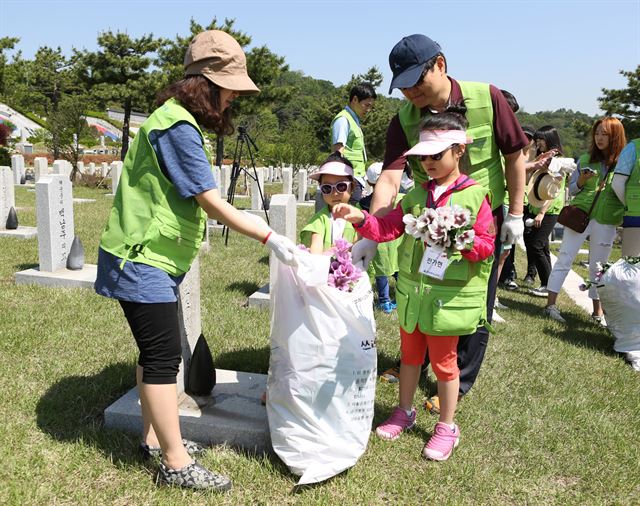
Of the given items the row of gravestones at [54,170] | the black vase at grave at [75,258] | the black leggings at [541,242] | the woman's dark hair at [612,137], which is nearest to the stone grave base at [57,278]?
the black vase at grave at [75,258]

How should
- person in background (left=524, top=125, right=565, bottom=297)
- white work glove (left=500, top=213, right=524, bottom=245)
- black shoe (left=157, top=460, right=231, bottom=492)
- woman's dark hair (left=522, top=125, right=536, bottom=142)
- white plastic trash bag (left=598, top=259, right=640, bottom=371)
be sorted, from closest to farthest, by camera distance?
1. black shoe (left=157, top=460, right=231, bottom=492)
2. white work glove (left=500, top=213, right=524, bottom=245)
3. white plastic trash bag (left=598, top=259, right=640, bottom=371)
4. woman's dark hair (left=522, top=125, right=536, bottom=142)
5. person in background (left=524, top=125, right=565, bottom=297)

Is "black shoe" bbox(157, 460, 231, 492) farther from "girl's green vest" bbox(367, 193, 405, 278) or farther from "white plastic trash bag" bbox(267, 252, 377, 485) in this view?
"girl's green vest" bbox(367, 193, 405, 278)

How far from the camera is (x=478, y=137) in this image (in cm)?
271

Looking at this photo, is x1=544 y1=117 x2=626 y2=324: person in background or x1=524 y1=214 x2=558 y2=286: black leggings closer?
x1=544 y1=117 x2=626 y2=324: person in background

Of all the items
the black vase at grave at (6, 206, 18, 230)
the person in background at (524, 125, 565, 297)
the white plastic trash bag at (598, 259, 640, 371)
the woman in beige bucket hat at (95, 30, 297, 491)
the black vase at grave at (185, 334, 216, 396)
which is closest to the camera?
the woman in beige bucket hat at (95, 30, 297, 491)

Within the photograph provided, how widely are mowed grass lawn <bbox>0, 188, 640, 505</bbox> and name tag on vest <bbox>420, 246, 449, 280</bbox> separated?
908mm

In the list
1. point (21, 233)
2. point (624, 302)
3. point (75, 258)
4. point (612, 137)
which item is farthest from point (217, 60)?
point (21, 233)

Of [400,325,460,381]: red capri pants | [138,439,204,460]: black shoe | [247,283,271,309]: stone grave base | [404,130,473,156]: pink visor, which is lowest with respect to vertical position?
[138,439,204,460]: black shoe

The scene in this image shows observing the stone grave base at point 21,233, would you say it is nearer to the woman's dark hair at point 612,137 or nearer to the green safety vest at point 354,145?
the green safety vest at point 354,145

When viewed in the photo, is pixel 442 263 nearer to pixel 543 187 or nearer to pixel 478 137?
pixel 478 137

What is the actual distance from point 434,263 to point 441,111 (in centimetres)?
75

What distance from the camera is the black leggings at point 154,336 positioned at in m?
2.15

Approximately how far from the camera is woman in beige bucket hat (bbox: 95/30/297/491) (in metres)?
2.06

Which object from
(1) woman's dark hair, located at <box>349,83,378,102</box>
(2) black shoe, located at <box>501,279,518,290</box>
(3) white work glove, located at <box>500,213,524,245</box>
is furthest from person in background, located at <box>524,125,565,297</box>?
(3) white work glove, located at <box>500,213,524,245</box>
